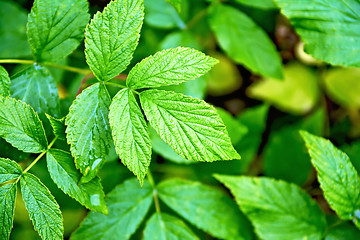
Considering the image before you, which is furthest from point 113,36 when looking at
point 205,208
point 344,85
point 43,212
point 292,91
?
point 344,85

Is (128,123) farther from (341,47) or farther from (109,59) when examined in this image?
(341,47)

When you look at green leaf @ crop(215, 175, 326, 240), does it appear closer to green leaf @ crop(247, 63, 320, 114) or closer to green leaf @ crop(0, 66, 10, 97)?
green leaf @ crop(0, 66, 10, 97)

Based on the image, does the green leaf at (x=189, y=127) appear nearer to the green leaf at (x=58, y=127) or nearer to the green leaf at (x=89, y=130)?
the green leaf at (x=89, y=130)

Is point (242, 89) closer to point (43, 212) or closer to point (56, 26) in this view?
point (56, 26)

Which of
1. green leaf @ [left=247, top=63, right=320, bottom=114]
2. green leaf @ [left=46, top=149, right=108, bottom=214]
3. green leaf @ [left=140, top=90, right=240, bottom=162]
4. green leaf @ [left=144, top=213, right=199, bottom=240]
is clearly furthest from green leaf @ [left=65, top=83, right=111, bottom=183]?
green leaf @ [left=247, top=63, right=320, bottom=114]

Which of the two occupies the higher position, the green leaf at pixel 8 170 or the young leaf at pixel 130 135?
the young leaf at pixel 130 135

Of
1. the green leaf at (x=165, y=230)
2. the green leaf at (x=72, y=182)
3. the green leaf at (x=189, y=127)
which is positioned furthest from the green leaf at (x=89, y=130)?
the green leaf at (x=165, y=230)
